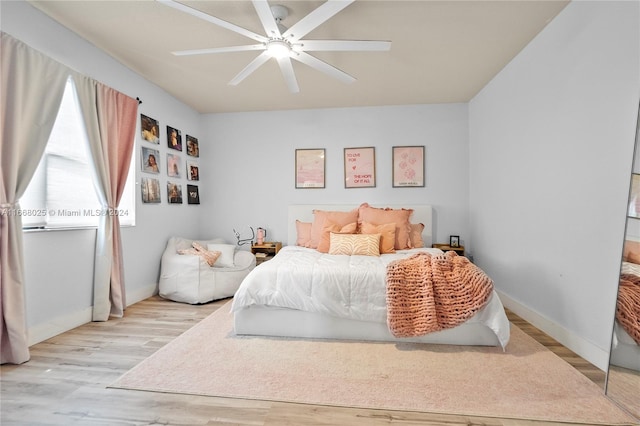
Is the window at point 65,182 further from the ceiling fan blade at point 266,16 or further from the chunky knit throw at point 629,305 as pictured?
the chunky knit throw at point 629,305

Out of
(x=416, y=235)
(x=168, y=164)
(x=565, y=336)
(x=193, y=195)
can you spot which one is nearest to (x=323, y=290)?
(x=565, y=336)

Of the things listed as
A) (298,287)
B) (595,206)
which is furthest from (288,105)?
(595,206)

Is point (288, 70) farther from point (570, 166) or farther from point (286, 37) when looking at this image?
point (570, 166)

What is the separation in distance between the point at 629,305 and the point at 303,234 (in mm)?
3161

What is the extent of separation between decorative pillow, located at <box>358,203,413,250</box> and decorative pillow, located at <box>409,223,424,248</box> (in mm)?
103

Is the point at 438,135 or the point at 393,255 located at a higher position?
the point at 438,135

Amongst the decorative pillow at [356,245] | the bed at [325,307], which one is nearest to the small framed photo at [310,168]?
the decorative pillow at [356,245]

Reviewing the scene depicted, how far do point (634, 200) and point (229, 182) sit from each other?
14.5 feet

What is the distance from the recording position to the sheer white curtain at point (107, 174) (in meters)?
2.75

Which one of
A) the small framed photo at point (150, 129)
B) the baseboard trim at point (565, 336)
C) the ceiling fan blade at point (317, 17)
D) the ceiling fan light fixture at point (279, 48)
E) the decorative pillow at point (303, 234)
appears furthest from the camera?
the decorative pillow at point (303, 234)

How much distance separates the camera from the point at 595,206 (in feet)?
6.68

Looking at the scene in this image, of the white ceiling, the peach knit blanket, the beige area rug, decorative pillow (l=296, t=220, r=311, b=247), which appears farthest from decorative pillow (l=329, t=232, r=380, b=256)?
the white ceiling

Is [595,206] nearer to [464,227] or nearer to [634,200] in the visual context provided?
[634,200]

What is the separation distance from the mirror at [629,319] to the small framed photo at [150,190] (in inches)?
167
